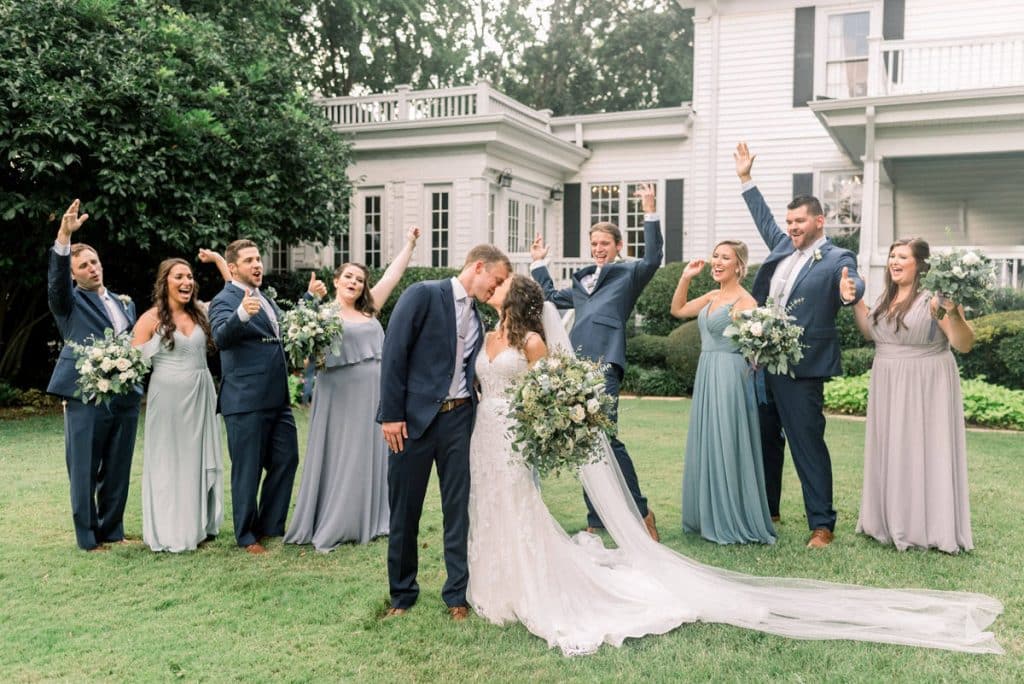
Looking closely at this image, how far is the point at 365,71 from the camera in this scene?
27672 millimetres

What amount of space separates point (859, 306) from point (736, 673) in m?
3.37

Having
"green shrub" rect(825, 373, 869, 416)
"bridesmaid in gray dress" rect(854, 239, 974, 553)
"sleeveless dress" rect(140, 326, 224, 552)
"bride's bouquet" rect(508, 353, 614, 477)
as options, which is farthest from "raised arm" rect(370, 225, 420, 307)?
"green shrub" rect(825, 373, 869, 416)

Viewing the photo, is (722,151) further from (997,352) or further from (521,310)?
(521,310)

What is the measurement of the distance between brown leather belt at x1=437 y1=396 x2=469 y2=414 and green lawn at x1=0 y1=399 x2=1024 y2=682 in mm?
1170

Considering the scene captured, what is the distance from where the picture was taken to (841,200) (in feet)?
63.7

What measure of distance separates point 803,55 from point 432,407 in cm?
1725

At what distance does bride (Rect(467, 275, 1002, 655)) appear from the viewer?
190 inches

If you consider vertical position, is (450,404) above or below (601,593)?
above

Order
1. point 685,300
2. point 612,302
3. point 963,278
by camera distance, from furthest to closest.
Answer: point 685,300 → point 612,302 → point 963,278

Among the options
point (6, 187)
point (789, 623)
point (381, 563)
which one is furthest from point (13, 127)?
point (789, 623)

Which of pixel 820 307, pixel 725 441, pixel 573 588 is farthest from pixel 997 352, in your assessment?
pixel 573 588

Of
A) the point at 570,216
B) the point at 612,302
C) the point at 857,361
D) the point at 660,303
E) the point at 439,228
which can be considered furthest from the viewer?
the point at 570,216

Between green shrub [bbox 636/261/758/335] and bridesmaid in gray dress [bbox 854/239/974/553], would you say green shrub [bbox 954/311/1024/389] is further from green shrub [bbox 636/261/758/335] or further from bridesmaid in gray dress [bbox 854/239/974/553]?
bridesmaid in gray dress [bbox 854/239/974/553]

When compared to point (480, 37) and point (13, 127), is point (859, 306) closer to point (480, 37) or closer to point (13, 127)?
point (13, 127)
